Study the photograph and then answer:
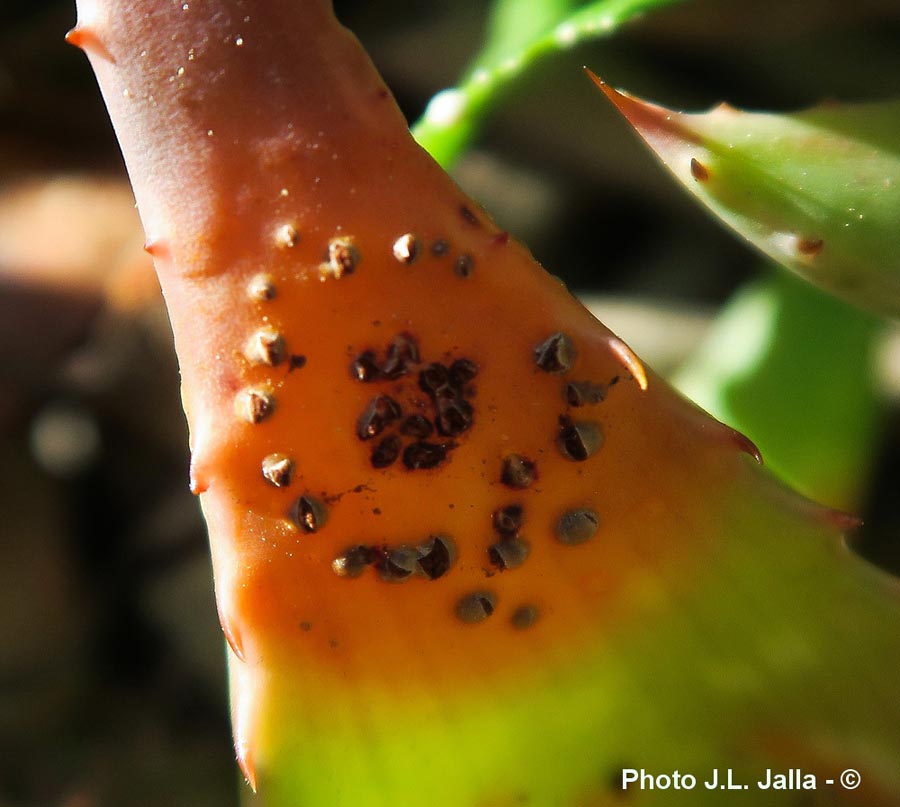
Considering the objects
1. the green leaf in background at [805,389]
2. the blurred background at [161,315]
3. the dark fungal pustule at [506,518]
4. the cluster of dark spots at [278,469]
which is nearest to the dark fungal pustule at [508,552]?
the dark fungal pustule at [506,518]

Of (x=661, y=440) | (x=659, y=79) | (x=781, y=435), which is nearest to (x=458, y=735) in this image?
(x=661, y=440)

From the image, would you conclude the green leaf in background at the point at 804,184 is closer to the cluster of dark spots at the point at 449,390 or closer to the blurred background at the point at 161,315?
the cluster of dark spots at the point at 449,390

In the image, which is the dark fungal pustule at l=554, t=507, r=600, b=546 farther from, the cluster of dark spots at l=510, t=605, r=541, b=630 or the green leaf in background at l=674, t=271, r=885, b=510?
the green leaf in background at l=674, t=271, r=885, b=510

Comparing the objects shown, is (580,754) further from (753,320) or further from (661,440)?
(753,320)

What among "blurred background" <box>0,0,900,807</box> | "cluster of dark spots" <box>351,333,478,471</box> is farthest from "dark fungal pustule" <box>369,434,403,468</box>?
"blurred background" <box>0,0,900,807</box>

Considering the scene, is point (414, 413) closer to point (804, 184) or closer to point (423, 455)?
point (423, 455)

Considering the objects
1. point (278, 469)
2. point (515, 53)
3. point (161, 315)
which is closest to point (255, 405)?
point (278, 469)

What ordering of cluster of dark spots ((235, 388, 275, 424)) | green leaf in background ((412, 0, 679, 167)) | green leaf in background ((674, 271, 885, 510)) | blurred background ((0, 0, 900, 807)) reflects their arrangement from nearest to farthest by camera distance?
cluster of dark spots ((235, 388, 275, 424)) < green leaf in background ((412, 0, 679, 167)) < green leaf in background ((674, 271, 885, 510)) < blurred background ((0, 0, 900, 807))
